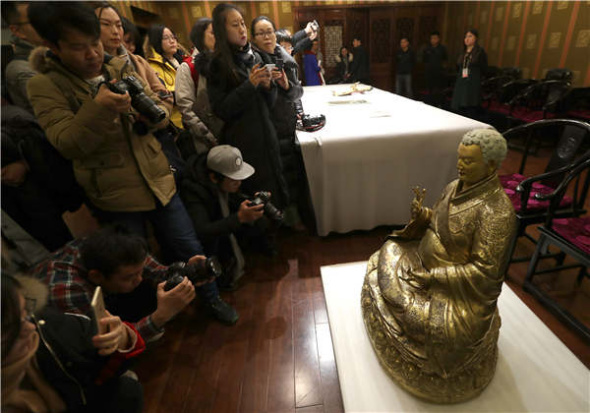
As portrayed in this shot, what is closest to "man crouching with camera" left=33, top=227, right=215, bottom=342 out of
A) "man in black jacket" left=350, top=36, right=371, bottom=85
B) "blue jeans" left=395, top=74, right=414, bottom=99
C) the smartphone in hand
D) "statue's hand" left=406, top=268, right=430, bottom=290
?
the smartphone in hand

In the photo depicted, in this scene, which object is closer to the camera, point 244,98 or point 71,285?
point 71,285

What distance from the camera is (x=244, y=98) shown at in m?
1.59

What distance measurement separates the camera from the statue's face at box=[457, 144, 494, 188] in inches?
35.0

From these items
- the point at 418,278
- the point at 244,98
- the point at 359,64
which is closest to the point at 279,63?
the point at 244,98

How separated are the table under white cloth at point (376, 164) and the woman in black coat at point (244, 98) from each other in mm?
302

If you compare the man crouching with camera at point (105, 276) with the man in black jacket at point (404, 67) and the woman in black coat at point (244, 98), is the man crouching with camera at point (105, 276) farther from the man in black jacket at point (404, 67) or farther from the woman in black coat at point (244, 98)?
the man in black jacket at point (404, 67)

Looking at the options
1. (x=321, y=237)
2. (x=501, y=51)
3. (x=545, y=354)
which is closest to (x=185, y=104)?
(x=321, y=237)

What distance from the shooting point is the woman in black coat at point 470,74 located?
3.68 meters

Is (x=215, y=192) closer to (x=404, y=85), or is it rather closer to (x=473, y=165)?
(x=473, y=165)


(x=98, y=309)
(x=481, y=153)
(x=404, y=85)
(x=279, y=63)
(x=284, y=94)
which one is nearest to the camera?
(x=98, y=309)

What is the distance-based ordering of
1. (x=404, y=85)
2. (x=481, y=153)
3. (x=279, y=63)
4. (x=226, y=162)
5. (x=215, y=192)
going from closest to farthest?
(x=481, y=153) → (x=226, y=162) → (x=215, y=192) → (x=279, y=63) → (x=404, y=85)

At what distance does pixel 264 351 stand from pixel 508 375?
103 centimetres

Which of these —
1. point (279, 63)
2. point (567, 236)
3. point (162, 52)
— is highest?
point (162, 52)

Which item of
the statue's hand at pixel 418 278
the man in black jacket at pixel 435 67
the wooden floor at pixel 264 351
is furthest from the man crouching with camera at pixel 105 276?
the man in black jacket at pixel 435 67
